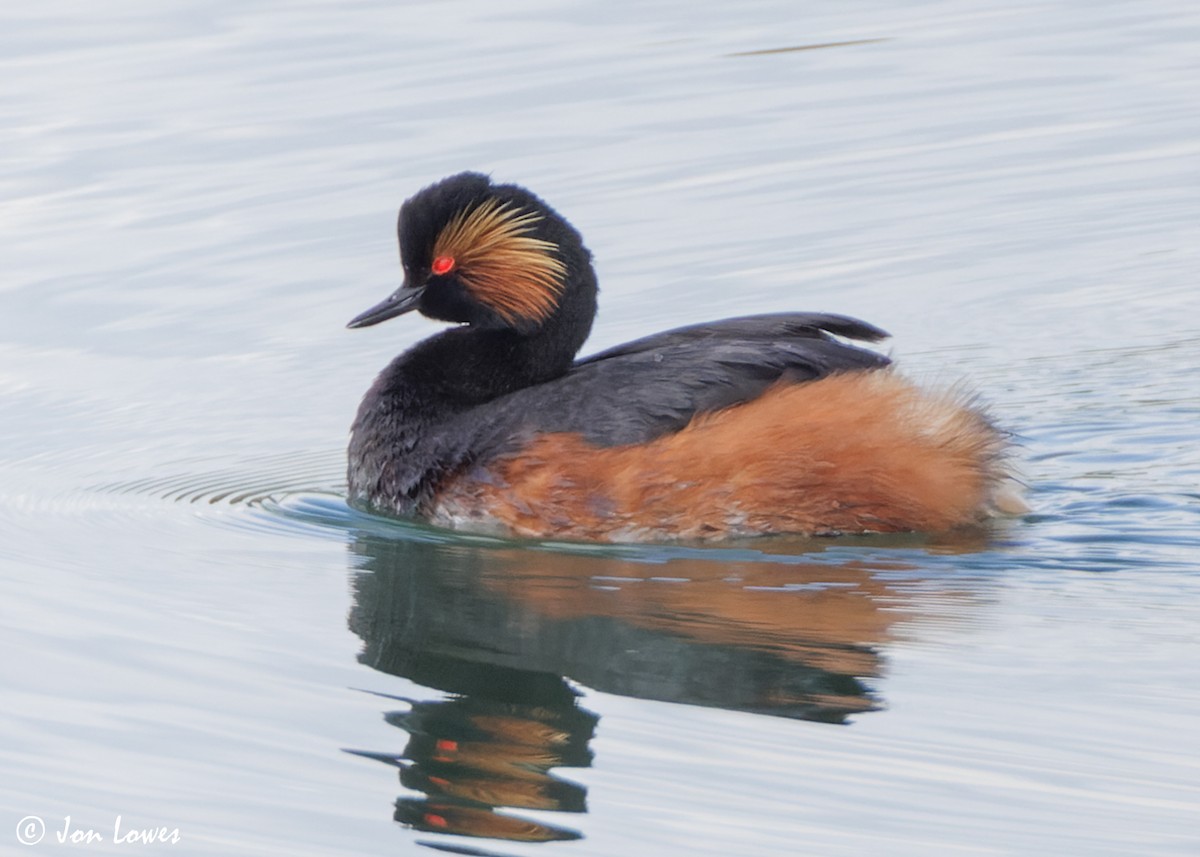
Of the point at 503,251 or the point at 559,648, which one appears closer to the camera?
the point at 559,648

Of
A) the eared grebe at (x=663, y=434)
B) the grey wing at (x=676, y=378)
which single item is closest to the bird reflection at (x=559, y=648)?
the eared grebe at (x=663, y=434)

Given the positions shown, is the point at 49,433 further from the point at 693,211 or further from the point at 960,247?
the point at 960,247

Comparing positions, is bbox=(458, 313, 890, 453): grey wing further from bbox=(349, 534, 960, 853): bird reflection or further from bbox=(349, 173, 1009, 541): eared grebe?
bbox=(349, 534, 960, 853): bird reflection

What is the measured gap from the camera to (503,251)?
25.8ft

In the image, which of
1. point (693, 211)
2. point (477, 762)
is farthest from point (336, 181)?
point (477, 762)

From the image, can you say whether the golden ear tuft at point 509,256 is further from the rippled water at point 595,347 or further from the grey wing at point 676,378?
the rippled water at point 595,347

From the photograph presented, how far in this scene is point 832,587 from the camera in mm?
6777

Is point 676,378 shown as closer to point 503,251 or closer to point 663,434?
point 663,434

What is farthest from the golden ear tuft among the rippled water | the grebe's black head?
the rippled water

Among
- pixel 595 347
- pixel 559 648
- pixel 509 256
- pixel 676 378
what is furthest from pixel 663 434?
pixel 595 347

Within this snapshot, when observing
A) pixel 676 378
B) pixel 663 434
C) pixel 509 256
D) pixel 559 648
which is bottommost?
pixel 559 648

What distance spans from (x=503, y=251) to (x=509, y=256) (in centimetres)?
3

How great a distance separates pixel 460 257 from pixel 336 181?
4256 mm

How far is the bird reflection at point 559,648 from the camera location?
17.2ft
